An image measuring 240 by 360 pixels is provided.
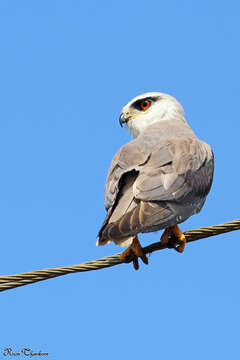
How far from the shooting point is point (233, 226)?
6.26 metres

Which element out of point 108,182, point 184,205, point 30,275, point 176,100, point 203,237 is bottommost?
point 30,275

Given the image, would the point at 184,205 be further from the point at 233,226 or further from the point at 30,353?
the point at 30,353

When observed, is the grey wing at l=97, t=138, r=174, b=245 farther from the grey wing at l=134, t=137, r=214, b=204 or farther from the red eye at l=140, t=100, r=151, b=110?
the red eye at l=140, t=100, r=151, b=110

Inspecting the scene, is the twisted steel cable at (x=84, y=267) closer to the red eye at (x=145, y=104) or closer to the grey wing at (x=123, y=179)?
the grey wing at (x=123, y=179)

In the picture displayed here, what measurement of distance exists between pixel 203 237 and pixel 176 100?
342 cm

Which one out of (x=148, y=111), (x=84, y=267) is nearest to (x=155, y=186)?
(x=84, y=267)

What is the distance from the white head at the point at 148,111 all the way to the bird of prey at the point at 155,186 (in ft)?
2.76

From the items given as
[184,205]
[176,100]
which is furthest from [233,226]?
[176,100]

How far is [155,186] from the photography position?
262 inches

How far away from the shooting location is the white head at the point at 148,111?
9.35m

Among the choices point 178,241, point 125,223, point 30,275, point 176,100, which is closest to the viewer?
point 30,275

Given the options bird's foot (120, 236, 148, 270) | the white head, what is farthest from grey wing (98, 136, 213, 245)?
the white head

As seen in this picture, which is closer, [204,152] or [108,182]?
[108,182]

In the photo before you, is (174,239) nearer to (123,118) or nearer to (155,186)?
(155,186)
